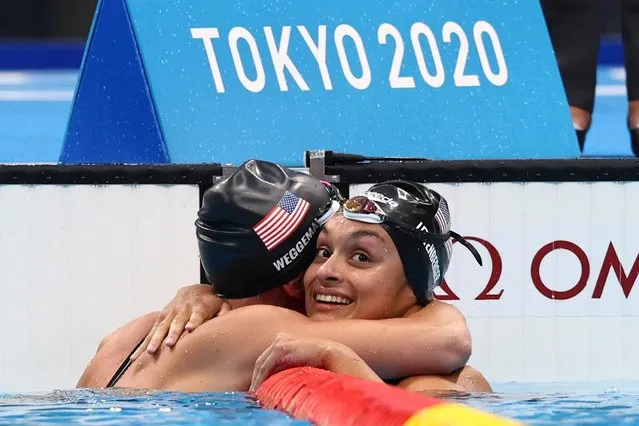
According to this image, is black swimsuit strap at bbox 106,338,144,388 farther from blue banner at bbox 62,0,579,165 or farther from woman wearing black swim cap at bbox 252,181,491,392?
blue banner at bbox 62,0,579,165

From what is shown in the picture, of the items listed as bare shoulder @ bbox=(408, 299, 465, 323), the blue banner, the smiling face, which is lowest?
bare shoulder @ bbox=(408, 299, 465, 323)

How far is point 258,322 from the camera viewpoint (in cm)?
344

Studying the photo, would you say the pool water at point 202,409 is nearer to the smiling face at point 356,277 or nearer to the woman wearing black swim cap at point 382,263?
the woman wearing black swim cap at point 382,263

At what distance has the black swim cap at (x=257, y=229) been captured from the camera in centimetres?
355

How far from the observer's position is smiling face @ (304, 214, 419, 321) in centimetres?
349

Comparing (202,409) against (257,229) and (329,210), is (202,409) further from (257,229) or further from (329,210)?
(329,210)

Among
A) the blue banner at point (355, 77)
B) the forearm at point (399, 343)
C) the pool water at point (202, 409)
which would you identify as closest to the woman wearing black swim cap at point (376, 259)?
the forearm at point (399, 343)

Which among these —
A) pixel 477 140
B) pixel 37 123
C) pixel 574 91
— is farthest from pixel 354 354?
pixel 37 123

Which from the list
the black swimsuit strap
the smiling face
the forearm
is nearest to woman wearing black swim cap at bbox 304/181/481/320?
the smiling face

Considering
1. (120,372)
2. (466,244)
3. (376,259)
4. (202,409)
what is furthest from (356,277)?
(120,372)

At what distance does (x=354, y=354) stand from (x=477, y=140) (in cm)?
175

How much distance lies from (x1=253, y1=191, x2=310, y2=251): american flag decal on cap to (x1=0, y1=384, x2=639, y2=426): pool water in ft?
1.41

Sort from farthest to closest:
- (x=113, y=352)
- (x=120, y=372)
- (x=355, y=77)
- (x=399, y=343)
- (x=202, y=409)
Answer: (x=355, y=77) → (x=113, y=352) → (x=120, y=372) → (x=399, y=343) → (x=202, y=409)

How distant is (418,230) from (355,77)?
54.5 inches
